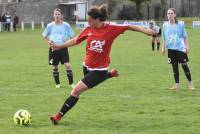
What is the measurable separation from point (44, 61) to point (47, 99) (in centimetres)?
1210

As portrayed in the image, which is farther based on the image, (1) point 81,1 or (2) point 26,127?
(1) point 81,1

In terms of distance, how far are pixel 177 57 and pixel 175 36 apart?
58 cm

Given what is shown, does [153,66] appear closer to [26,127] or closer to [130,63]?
[130,63]

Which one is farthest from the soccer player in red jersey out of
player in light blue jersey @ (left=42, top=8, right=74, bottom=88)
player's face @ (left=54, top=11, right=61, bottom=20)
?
player in light blue jersey @ (left=42, top=8, right=74, bottom=88)

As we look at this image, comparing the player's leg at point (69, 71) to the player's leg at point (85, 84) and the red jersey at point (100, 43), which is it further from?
the red jersey at point (100, 43)

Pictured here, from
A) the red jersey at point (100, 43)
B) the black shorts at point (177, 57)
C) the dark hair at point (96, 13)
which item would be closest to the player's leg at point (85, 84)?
the red jersey at point (100, 43)

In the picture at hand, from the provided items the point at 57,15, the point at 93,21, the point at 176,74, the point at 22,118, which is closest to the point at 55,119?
the point at 22,118

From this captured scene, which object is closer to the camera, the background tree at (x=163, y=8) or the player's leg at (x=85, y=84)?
the player's leg at (x=85, y=84)

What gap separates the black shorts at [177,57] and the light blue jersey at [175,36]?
0.43ft

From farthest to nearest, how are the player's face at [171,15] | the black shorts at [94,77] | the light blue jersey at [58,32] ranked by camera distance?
the light blue jersey at [58,32], the player's face at [171,15], the black shorts at [94,77]

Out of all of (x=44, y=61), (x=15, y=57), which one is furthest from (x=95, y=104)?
(x=15, y=57)

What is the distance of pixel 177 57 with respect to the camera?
15.1 m

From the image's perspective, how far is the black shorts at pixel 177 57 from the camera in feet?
49.4

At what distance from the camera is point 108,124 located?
1040cm
